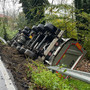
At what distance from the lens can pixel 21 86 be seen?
233 cm

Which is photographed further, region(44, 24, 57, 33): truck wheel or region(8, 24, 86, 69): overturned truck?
region(44, 24, 57, 33): truck wheel

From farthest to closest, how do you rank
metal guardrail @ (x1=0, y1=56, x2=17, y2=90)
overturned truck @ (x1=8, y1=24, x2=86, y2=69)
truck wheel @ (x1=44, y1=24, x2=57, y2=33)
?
truck wheel @ (x1=44, y1=24, x2=57, y2=33)
overturned truck @ (x1=8, y1=24, x2=86, y2=69)
metal guardrail @ (x1=0, y1=56, x2=17, y2=90)

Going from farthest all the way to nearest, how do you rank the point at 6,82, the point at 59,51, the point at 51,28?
the point at 51,28
the point at 59,51
the point at 6,82

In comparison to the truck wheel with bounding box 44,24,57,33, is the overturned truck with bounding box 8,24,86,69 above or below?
below

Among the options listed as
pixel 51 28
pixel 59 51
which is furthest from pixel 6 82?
pixel 51 28

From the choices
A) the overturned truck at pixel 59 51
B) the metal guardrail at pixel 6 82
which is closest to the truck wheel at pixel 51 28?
the overturned truck at pixel 59 51

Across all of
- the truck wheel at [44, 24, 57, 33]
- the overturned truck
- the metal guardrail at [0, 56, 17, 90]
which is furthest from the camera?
the truck wheel at [44, 24, 57, 33]

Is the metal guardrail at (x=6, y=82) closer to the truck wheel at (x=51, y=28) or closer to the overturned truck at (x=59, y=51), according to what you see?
the overturned truck at (x=59, y=51)

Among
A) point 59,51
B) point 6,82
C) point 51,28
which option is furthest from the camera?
point 51,28

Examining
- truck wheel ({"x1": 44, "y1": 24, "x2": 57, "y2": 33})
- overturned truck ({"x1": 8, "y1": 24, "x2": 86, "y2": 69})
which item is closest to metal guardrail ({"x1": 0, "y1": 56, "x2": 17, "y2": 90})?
overturned truck ({"x1": 8, "y1": 24, "x2": 86, "y2": 69})

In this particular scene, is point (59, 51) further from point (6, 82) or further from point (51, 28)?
point (6, 82)

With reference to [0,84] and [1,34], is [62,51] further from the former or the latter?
[1,34]

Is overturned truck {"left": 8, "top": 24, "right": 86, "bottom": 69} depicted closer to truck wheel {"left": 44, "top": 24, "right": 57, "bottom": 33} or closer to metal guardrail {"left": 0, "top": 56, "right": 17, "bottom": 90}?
truck wheel {"left": 44, "top": 24, "right": 57, "bottom": 33}

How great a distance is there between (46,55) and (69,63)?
95 cm
